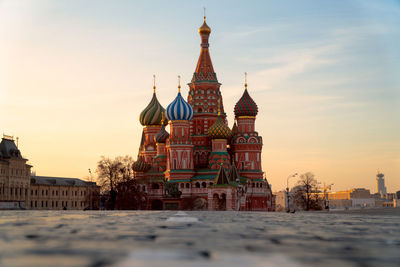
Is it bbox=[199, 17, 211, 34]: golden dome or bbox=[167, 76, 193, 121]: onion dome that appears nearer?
bbox=[167, 76, 193, 121]: onion dome

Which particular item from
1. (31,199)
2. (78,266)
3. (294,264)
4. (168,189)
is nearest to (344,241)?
(294,264)

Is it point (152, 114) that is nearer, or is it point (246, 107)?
point (246, 107)

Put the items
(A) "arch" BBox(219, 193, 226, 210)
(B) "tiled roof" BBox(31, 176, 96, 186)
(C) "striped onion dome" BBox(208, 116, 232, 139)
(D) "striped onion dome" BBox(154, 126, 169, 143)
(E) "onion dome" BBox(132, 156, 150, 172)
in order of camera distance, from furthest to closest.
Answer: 1. (B) "tiled roof" BBox(31, 176, 96, 186)
2. (D) "striped onion dome" BBox(154, 126, 169, 143)
3. (E) "onion dome" BBox(132, 156, 150, 172)
4. (C) "striped onion dome" BBox(208, 116, 232, 139)
5. (A) "arch" BBox(219, 193, 226, 210)

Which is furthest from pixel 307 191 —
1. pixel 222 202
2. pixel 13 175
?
pixel 13 175

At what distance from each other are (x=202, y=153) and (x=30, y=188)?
→ 40.5 meters

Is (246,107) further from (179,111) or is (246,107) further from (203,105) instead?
(179,111)

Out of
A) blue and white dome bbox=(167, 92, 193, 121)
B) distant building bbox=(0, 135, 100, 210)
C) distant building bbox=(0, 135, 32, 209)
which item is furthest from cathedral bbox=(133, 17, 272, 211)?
distant building bbox=(0, 135, 32, 209)

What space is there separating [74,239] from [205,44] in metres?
81.4

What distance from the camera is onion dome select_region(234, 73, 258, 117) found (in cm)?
8881

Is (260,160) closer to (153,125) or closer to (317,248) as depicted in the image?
(153,125)

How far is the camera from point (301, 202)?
8881 cm

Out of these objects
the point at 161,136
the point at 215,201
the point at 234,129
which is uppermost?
the point at 234,129

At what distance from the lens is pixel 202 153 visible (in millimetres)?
86188

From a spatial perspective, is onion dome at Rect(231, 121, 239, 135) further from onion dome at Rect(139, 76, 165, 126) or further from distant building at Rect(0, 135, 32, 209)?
distant building at Rect(0, 135, 32, 209)
